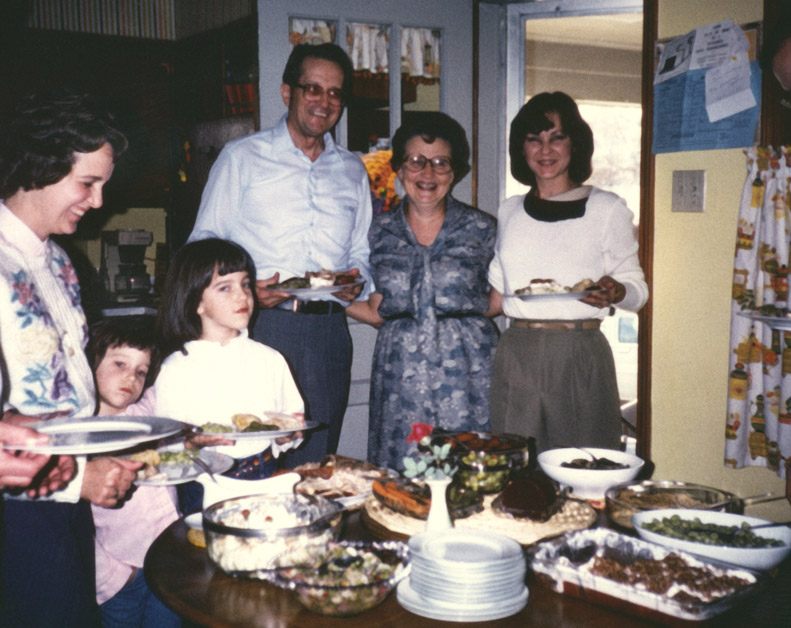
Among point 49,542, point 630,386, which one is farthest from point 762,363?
point 630,386

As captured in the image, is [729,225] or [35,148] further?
[729,225]

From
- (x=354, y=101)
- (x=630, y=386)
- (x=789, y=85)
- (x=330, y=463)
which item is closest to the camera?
(x=330, y=463)

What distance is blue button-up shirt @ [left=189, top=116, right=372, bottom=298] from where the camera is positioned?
275 cm

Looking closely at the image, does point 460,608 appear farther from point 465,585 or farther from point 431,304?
point 431,304

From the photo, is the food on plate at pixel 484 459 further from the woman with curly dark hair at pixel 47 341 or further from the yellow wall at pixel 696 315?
the yellow wall at pixel 696 315

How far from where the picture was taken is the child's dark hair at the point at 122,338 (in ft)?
7.41

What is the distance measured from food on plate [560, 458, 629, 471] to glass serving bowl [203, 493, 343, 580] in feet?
2.00

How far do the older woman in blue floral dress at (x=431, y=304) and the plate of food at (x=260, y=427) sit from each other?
80cm

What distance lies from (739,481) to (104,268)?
3.97 metres

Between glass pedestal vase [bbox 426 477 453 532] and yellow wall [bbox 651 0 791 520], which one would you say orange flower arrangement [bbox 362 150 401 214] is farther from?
glass pedestal vase [bbox 426 477 453 532]

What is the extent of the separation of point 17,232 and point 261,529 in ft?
2.65

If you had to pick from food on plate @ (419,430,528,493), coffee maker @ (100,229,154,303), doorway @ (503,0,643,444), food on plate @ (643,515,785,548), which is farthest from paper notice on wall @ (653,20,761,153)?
doorway @ (503,0,643,444)

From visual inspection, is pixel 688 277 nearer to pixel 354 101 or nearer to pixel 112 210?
pixel 354 101

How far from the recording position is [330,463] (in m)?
1.88
